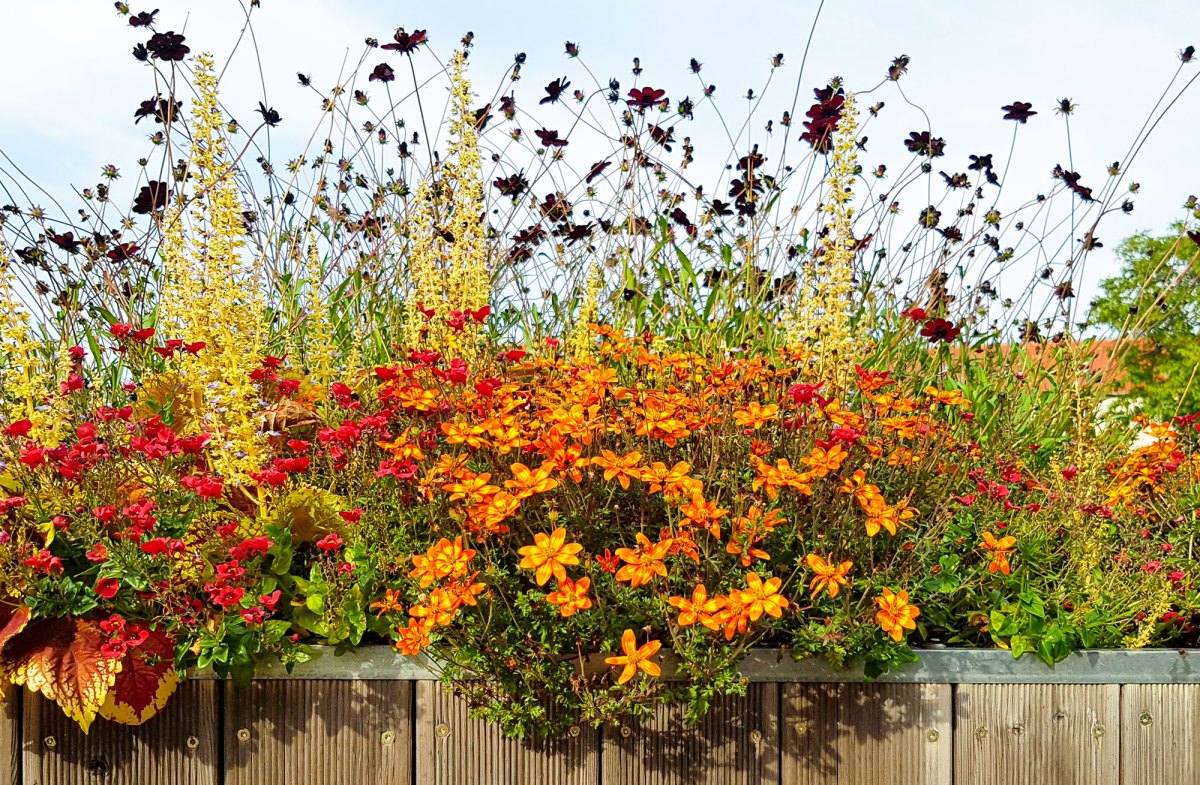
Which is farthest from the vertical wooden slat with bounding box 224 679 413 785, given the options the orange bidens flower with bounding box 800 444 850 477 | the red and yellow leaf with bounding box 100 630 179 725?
the orange bidens flower with bounding box 800 444 850 477

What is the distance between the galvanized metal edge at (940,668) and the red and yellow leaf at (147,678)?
95 mm

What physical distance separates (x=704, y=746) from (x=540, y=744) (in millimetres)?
355

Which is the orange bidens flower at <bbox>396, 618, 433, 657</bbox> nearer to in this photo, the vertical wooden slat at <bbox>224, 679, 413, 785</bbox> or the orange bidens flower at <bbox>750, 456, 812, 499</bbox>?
the vertical wooden slat at <bbox>224, 679, 413, 785</bbox>

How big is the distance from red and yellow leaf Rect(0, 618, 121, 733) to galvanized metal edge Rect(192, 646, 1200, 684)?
9.1 inches

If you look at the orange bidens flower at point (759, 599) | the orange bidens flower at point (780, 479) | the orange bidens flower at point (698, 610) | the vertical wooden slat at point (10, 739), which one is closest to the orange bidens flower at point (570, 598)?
the orange bidens flower at point (698, 610)

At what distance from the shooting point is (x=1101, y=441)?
3.51 metres

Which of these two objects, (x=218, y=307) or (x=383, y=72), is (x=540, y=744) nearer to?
(x=218, y=307)

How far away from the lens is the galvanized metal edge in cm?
221

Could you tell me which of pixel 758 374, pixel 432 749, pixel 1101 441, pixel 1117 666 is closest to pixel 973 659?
pixel 1117 666

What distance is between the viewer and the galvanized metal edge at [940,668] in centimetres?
221

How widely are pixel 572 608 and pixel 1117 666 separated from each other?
1.36 m

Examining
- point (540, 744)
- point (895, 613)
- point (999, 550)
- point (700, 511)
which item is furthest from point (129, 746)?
point (999, 550)

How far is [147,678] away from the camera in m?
2.12

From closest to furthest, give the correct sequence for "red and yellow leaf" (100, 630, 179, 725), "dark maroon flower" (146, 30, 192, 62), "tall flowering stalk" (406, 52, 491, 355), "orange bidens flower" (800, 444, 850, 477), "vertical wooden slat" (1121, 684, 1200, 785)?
"orange bidens flower" (800, 444, 850, 477) < "red and yellow leaf" (100, 630, 179, 725) < "vertical wooden slat" (1121, 684, 1200, 785) < "tall flowering stalk" (406, 52, 491, 355) < "dark maroon flower" (146, 30, 192, 62)
